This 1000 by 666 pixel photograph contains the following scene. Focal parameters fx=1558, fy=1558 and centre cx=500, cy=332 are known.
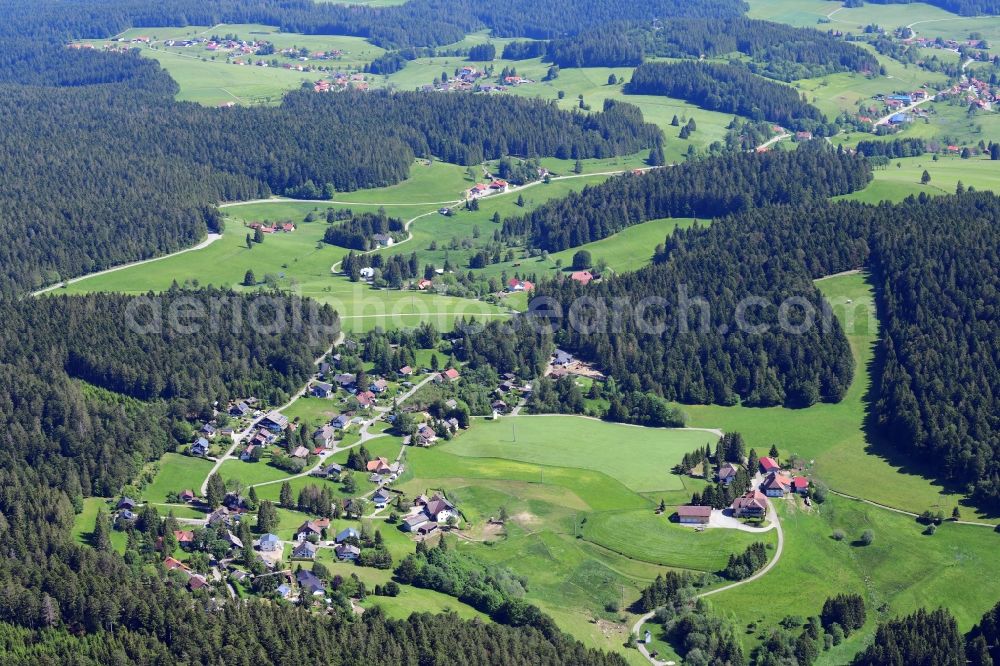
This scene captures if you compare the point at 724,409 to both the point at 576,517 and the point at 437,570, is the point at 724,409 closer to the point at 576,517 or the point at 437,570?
the point at 576,517

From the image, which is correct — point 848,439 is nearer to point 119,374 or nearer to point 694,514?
point 694,514

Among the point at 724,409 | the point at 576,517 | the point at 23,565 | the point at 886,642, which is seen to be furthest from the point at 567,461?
the point at 23,565

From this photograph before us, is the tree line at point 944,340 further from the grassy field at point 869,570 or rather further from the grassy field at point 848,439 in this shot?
the grassy field at point 869,570

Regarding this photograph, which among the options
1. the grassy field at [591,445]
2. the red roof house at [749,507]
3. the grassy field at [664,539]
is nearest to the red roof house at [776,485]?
the red roof house at [749,507]

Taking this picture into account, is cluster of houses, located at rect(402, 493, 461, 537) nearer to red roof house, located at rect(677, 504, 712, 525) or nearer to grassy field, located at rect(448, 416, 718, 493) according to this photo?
grassy field, located at rect(448, 416, 718, 493)

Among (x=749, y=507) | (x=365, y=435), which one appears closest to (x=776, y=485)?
(x=749, y=507)

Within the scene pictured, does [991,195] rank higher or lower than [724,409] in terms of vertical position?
higher
